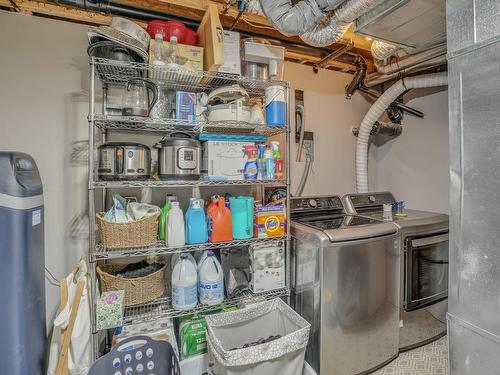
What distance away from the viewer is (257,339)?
70.9 inches

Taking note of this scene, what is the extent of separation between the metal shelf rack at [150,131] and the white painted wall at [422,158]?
175 cm

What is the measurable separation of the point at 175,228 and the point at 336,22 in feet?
5.48

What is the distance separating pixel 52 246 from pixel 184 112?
1307mm

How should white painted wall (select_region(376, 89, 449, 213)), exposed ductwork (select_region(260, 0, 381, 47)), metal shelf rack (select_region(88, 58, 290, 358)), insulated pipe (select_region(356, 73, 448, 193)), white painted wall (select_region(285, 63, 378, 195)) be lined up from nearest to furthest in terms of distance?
1. metal shelf rack (select_region(88, 58, 290, 358))
2. exposed ductwork (select_region(260, 0, 381, 47))
3. insulated pipe (select_region(356, 73, 448, 193))
4. white painted wall (select_region(376, 89, 449, 213))
5. white painted wall (select_region(285, 63, 378, 195))

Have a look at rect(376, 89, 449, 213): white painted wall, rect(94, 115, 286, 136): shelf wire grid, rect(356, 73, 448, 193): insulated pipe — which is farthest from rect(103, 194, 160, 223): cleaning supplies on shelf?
rect(376, 89, 449, 213): white painted wall

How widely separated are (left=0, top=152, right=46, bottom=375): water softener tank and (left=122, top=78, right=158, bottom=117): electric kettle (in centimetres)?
63

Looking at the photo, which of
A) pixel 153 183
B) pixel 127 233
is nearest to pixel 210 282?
pixel 127 233

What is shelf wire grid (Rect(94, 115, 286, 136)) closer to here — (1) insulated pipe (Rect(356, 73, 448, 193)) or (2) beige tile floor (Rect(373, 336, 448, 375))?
(1) insulated pipe (Rect(356, 73, 448, 193))

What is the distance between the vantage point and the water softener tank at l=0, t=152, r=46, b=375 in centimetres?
131

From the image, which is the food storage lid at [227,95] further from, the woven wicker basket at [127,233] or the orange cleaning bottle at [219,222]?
the woven wicker basket at [127,233]

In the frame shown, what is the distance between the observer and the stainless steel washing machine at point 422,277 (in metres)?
2.01

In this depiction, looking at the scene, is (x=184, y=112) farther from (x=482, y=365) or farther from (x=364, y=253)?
(x=482, y=365)

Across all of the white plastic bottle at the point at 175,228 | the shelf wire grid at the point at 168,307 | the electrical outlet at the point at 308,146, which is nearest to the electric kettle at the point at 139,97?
the white plastic bottle at the point at 175,228

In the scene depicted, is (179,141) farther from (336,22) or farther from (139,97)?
(336,22)
